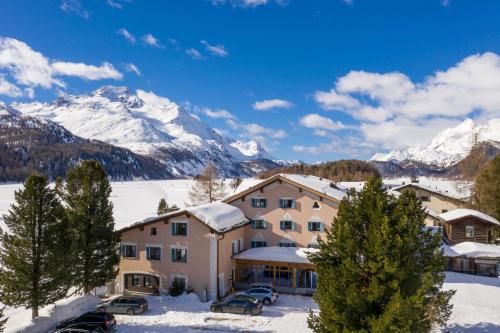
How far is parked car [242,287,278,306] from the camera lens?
3316cm

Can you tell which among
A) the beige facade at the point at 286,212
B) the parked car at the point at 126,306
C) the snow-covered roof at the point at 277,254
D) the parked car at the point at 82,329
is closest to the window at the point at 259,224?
the beige facade at the point at 286,212

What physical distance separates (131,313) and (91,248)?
642cm

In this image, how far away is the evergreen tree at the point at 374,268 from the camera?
53.7 ft

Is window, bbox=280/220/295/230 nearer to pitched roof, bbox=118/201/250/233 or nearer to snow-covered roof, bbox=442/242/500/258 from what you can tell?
pitched roof, bbox=118/201/250/233

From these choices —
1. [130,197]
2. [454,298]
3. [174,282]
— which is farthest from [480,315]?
[130,197]

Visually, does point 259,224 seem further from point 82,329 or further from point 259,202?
point 82,329

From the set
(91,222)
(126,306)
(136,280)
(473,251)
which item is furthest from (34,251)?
(473,251)

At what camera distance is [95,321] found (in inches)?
1026

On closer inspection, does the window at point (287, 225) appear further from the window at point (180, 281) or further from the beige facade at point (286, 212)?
the window at point (180, 281)

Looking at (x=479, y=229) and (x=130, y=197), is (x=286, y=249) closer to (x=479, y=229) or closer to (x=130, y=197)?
(x=479, y=229)

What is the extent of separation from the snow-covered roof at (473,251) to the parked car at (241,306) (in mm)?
23054

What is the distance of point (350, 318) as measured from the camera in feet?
55.9

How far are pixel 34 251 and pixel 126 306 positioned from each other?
28.6ft

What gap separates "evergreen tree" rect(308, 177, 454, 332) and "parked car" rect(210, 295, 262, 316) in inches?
499
